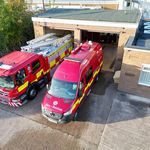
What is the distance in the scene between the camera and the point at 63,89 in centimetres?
801

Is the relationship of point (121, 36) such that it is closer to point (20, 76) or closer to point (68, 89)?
point (68, 89)

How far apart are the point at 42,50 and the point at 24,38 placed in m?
6.47

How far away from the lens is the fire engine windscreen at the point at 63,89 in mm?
7804

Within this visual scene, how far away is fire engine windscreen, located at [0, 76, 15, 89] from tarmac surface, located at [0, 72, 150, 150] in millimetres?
1587

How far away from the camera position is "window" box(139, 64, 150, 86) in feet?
29.5

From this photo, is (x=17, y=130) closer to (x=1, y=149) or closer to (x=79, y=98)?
(x=1, y=149)

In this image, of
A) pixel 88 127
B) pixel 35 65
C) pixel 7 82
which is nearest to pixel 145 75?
pixel 88 127

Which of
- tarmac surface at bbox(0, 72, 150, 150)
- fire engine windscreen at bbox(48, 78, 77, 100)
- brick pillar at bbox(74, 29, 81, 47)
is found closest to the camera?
tarmac surface at bbox(0, 72, 150, 150)

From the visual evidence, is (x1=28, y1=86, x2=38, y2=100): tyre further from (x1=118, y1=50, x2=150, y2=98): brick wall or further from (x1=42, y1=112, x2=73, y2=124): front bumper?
(x1=118, y1=50, x2=150, y2=98): brick wall

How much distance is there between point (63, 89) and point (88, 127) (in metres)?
2.30

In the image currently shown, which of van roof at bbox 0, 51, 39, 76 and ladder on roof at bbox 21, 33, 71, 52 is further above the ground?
ladder on roof at bbox 21, 33, 71, 52

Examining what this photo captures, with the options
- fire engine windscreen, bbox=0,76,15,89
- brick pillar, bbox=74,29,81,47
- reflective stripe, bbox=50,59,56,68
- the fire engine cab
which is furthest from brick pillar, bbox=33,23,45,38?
fire engine windscreen, bbox=0,76,15,89

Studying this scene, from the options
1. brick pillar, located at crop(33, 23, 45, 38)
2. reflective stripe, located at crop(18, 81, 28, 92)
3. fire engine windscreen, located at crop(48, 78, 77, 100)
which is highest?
brick pillar, located at crop(33, 23, 45, 38)

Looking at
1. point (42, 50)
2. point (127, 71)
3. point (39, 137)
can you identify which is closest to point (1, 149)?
point (39, 137)
